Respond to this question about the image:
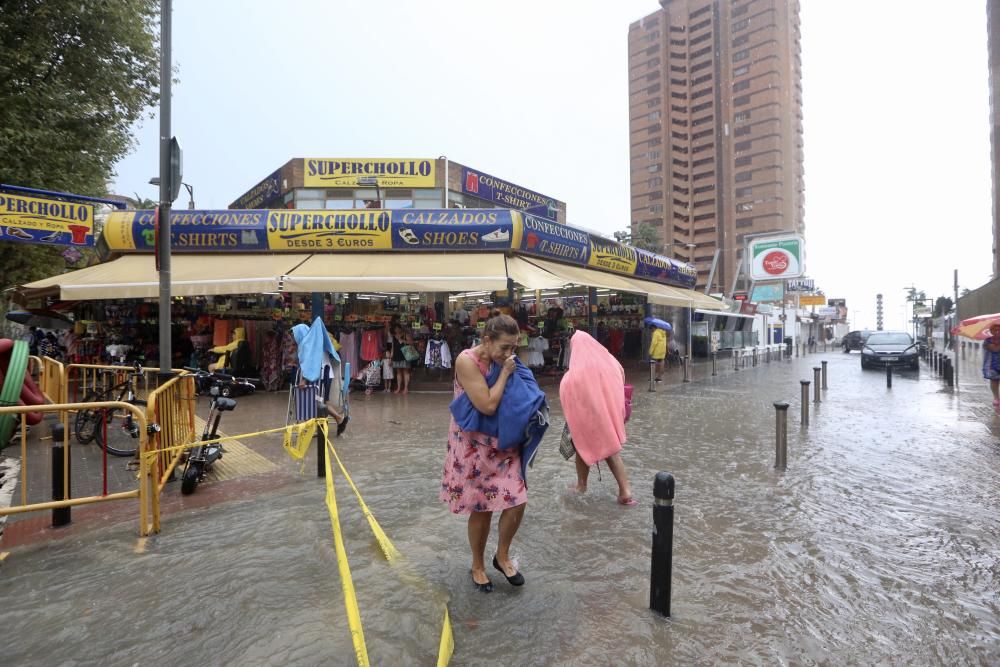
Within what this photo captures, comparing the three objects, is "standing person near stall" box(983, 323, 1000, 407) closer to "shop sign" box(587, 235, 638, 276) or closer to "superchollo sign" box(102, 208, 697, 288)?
"shop sign" box(587, 235, 638, 276)

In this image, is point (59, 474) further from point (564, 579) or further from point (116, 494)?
point (564, 579)

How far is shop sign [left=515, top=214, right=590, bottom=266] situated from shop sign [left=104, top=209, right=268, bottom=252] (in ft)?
21.0

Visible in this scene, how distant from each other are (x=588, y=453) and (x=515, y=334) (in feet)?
7.15

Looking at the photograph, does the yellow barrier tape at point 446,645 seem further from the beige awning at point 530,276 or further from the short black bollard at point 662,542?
the beige awning at point 530,276

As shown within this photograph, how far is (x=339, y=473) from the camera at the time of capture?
232 inches

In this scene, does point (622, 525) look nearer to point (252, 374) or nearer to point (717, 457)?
point (717, 457)

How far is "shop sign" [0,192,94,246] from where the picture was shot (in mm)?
9414

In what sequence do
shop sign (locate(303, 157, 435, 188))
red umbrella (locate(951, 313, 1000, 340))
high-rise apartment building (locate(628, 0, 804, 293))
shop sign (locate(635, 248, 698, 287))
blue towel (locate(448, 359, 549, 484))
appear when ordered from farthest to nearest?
high-rise apartment building (locate(628, 0, 804, 293))
shop sign (locate(303, 157, 435, 188))
shop sign (locate(635, 248, 698, 287))
red umbrella (locate(951, 313, 1000, 340))
blue towel (locate(448, 359, 549, 484))

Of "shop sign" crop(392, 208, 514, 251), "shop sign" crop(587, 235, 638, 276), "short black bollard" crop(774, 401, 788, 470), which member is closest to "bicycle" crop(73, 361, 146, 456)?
"shop sign" crop(392, 208, 514, 251)

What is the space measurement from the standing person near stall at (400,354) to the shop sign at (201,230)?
12.6 ft

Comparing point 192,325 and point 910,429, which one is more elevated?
point 192,325

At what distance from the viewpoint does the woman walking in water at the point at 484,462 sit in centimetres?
298

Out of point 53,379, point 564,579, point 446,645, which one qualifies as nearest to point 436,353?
point 53,379

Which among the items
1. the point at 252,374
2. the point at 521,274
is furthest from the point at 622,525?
the point at 252,374
